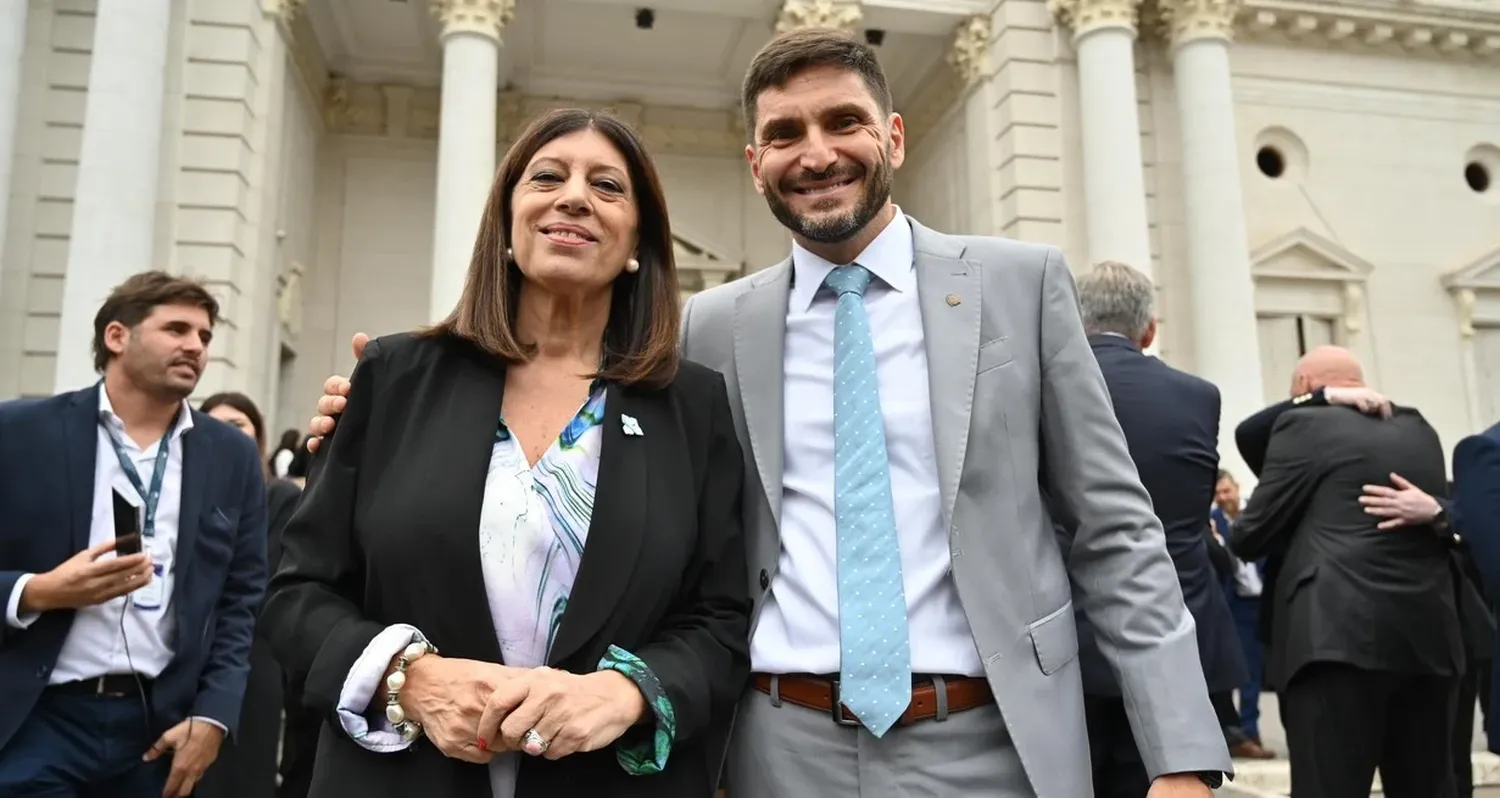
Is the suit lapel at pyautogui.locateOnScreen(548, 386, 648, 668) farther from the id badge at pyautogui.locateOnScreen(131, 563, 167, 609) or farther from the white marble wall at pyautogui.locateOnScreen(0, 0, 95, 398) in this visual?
the white marble wall at pyautogui.locateOnScreen(0, 0, 95, 398)

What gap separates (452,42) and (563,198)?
1307cm

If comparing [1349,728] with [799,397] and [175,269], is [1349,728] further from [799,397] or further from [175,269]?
[175,269]

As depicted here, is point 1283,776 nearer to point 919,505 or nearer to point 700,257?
point 919,505

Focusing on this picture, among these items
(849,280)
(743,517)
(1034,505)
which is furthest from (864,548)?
(849,280)

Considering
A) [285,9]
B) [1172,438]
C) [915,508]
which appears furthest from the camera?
[285,9]

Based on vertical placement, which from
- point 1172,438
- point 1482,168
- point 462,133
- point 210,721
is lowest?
point 210,721

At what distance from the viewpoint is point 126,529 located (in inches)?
130

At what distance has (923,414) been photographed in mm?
2311

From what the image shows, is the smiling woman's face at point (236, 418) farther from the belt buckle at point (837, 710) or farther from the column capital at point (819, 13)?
A: the column capital at point (819, 13)

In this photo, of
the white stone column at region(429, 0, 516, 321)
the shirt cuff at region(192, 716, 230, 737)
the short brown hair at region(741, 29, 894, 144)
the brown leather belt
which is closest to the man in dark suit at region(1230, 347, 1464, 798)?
the brown leather belt

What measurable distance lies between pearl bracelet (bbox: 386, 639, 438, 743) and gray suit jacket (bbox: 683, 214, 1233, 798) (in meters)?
0.75

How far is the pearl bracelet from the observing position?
1807 millimetres

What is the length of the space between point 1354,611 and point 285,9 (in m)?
14.3

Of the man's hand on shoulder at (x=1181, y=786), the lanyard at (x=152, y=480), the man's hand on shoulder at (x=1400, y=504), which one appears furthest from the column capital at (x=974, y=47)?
the man's hand on shoulder at (x=1181, y=786)
